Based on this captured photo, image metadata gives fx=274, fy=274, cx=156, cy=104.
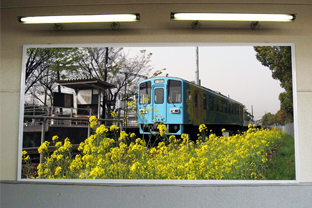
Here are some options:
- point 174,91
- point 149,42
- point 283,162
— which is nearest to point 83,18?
point 149,42

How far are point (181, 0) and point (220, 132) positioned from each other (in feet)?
6.17

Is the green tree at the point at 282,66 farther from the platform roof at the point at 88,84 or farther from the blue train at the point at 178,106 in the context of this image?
the platform roof at the point at 88,84

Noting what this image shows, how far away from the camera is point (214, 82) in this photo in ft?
12.6

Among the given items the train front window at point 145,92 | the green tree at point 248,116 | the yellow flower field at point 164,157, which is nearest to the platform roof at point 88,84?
the train front window at point 145,92

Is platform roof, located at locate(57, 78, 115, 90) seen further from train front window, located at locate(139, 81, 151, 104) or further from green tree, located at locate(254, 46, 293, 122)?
green tree, located at locate(254, 46, 293, 122)

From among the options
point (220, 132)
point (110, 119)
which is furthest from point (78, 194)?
point (220, 132)

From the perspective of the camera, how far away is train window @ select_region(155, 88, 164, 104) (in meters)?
3.92

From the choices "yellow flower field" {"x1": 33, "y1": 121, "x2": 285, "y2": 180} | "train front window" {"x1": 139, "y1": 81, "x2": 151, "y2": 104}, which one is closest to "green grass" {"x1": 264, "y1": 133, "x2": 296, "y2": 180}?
"yellow flower field" {"x1": 33, "y1": 121, "x2": 285, "y2": 180}

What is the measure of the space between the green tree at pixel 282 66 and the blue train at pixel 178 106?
1.93ft

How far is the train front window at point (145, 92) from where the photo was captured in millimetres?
3893

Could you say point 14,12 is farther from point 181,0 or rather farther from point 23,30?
point 181,0

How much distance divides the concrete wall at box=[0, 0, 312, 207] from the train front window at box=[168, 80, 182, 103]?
64cm

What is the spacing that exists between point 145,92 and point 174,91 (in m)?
0.41

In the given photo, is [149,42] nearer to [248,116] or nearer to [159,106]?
[159,106]
